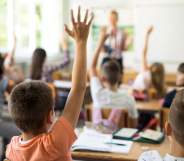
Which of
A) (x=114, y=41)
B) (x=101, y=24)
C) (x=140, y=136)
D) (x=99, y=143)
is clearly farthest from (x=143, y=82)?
(x=101, y=24)

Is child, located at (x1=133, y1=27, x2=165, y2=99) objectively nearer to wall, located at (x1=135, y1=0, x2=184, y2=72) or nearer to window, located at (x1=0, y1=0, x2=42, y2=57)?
wall, located at (x1=135, y1=0, x2=184, y2=72)

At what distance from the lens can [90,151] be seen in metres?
2.31

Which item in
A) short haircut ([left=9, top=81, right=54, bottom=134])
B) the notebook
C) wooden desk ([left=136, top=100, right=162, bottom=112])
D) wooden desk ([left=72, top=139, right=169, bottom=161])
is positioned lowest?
wooden desk ([left=136, top=100, right=162, bottom=112])

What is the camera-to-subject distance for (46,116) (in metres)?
1.62

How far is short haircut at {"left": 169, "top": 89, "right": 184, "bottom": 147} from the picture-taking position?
1.54 m

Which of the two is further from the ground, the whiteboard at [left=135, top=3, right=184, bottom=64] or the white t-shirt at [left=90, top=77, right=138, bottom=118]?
the whiteboard at [left=135, top=3, right=184, bottom=64]

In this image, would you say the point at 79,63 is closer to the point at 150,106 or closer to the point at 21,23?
the point at 150,106

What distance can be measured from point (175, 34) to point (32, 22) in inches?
108

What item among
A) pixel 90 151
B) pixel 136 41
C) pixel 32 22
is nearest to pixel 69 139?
pixel 90 151

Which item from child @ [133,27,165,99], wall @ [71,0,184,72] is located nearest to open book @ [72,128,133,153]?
child @ [133,27,165,99]

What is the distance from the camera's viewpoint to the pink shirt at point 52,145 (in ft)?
5.16

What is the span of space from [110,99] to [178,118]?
1.88 metres

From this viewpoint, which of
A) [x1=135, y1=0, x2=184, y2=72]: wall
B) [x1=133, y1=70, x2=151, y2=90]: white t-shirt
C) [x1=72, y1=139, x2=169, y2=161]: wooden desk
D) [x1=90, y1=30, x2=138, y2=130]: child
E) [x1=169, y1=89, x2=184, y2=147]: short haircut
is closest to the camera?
[x1=169, y1=89, x2=184, y2=147]: short haircut

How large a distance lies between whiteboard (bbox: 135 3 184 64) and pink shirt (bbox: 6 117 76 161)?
566cm
